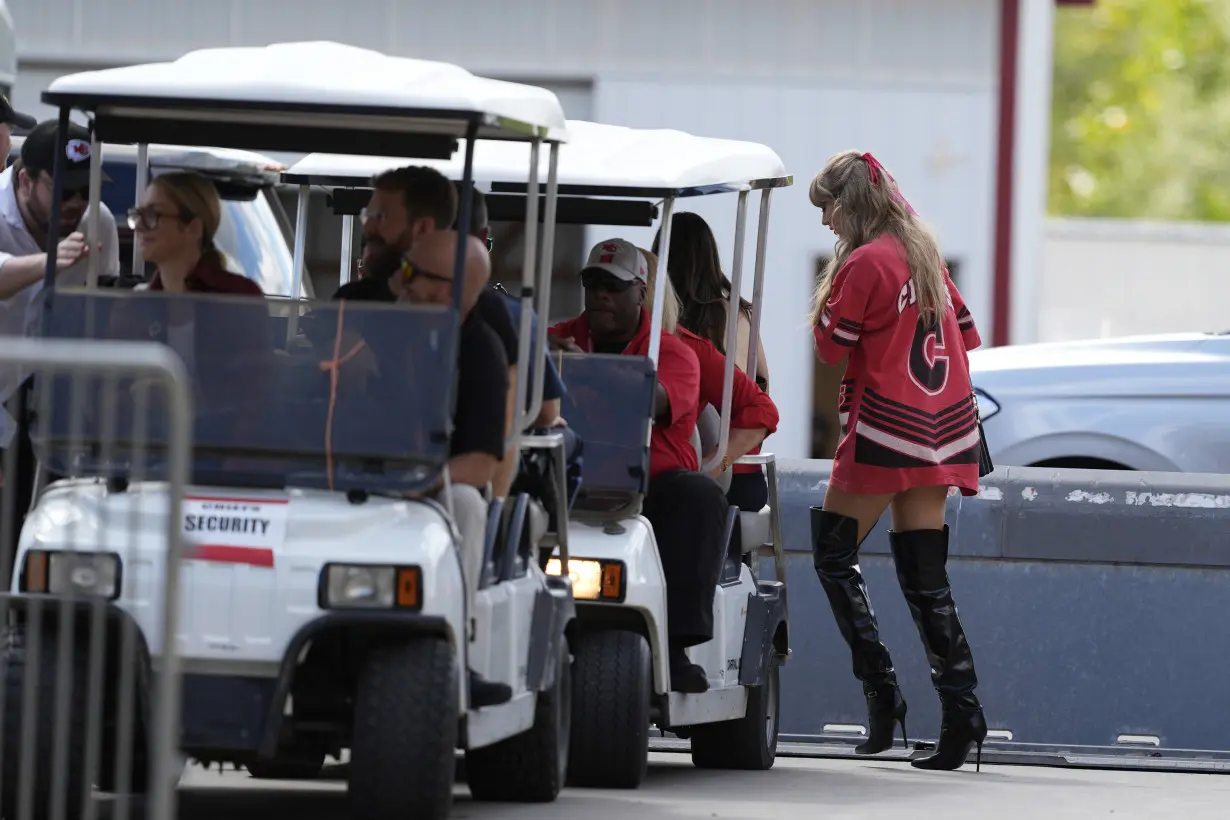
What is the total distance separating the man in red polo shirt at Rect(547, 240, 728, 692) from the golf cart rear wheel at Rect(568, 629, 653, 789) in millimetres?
315

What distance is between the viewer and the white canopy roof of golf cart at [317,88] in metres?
5.91

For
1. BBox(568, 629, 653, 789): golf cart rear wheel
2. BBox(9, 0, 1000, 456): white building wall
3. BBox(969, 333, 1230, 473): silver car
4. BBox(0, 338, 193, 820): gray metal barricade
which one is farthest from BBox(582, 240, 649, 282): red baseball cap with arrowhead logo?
BBox(9, 0, 1000, 456): white building wall

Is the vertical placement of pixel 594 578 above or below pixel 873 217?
below

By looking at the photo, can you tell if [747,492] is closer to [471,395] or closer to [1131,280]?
[471,395]

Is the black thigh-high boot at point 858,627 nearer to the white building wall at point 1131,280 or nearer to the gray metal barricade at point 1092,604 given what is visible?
the gray metal barricade at point 1092,604

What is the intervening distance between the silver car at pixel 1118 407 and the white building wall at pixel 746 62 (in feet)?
20.7

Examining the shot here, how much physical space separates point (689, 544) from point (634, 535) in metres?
0.32

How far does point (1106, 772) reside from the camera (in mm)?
8719

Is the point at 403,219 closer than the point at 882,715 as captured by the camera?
Yes

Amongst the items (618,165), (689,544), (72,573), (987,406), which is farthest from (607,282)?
(987,406)

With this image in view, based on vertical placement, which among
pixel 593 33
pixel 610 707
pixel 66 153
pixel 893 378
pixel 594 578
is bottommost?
pixel 610 707

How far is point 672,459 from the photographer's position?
7.69 metres

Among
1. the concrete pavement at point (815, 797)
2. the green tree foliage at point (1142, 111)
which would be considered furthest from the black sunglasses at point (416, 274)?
the green tree foliage at point (1142, 111)

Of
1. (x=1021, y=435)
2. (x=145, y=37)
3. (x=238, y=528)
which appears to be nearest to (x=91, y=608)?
(x=238, y=528)
